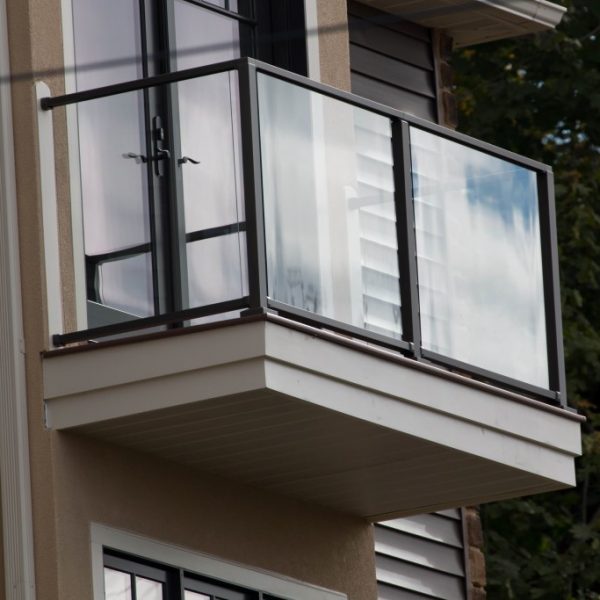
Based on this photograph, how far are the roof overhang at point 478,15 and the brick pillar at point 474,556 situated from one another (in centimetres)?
309

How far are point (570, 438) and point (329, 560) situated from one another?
134cm

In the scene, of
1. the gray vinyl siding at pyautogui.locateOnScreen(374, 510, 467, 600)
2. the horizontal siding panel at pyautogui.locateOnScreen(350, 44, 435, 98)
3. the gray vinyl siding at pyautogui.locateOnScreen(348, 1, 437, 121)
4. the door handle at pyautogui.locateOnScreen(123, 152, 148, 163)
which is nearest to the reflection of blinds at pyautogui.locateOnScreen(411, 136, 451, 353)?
the door handle at pyautogui.locateOnScreen(123, 152, 148, 163)

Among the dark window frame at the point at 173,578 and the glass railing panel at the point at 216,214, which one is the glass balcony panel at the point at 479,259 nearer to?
the glass railing panel at the point at 216,214

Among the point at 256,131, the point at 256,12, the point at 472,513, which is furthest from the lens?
the point at 472,513

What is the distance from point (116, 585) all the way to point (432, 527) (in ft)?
13.2

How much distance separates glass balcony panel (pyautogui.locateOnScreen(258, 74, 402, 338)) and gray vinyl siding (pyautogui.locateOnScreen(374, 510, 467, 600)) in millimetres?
2923

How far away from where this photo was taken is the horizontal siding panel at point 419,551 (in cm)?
1330

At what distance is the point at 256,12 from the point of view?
489 inches

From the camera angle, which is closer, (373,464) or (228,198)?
(228,198)

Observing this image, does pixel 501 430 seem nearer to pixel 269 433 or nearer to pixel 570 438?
pixel 570 438

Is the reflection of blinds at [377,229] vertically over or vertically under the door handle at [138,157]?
under

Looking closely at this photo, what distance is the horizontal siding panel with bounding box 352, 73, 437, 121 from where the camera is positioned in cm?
1394

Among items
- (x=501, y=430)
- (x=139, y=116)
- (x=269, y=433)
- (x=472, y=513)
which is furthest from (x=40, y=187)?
(x=472, y=513)

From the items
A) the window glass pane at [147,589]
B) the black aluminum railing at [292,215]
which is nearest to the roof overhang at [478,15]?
the black aluminum railing at [292,215]
